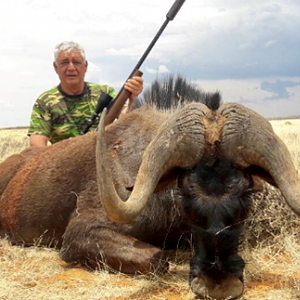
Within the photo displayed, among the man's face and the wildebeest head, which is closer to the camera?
the wildebeest head

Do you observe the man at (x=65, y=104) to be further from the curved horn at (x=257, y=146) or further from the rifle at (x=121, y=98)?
the curved horn at (x=257, y=146)

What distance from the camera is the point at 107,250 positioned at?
5.70 metres

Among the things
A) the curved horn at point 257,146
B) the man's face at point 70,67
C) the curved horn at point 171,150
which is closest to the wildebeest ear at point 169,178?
the curved horn at point 171,150

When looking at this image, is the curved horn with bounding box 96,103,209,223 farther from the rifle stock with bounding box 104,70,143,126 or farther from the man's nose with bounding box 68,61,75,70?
the man's nose with bounding box 68,61,75,70

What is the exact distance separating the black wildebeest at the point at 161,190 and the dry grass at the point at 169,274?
19cm

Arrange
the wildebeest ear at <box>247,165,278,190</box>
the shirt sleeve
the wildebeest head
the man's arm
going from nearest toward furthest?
the wildebeest head
the wildebeest ear at <box>247,165,278,190</box>
the man's arm
the shirt sleeve

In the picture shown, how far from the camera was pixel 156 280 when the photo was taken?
5.14m

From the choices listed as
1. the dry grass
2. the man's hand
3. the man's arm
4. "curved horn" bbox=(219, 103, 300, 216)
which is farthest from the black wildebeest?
the man's arm

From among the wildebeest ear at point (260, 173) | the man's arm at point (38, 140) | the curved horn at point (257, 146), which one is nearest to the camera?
the curved horn at point (257, 146)

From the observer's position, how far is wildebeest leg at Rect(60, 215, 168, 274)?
537cm

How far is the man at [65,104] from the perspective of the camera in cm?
931

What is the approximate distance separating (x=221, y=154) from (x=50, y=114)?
16.7 feet

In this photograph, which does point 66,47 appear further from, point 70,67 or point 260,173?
point 260,173

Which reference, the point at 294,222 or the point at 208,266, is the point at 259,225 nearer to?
the point at 294,222
